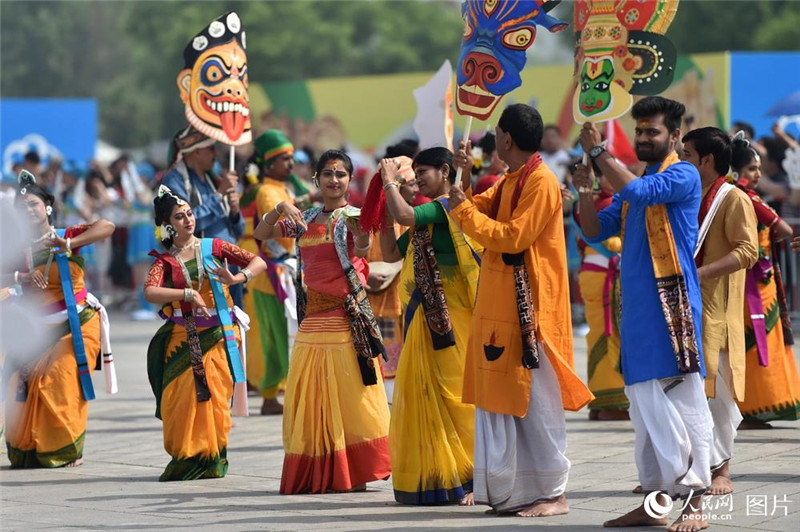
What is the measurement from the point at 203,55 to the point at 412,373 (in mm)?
3391

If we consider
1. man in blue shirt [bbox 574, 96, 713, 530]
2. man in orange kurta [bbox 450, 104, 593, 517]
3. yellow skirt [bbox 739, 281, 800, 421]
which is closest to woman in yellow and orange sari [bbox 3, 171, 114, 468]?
man in orange kurta [bbox 450, 104, 593, 517]

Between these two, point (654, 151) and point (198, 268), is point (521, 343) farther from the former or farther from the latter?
point (198, 268)

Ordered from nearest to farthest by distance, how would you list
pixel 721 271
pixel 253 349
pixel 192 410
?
pixel 721 271 → pixel 192 410 → pixel 253 349

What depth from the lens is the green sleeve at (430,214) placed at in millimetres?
6875

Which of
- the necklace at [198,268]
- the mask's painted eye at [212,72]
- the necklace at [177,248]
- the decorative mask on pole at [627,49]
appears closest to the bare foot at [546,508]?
the decorative mask on pole at [627,49]

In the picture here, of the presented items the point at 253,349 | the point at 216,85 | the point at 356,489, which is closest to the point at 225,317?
the point at 356,489

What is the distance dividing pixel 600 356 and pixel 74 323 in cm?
378

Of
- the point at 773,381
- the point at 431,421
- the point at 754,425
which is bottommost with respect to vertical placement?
the point at 754,425

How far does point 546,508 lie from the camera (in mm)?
6469

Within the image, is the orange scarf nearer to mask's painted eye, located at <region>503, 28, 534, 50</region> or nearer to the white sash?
the white sash

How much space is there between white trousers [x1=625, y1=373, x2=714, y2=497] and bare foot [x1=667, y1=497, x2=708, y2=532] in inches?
3.3

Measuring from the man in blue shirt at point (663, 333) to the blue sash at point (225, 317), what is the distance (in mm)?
2657

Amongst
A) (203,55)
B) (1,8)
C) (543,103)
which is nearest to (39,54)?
(1,8)

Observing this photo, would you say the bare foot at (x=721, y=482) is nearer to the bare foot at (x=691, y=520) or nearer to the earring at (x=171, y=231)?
the bare foot at (x=691, y=520)
